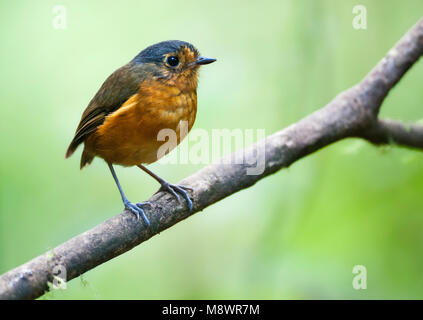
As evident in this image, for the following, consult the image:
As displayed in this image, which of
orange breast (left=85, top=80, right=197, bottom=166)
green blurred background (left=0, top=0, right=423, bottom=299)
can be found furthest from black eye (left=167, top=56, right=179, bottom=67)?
green blurred background (left=0, top=0, right=423, bottom=299)

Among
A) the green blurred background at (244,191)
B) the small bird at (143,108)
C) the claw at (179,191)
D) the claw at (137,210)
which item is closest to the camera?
the claw at (137,210)

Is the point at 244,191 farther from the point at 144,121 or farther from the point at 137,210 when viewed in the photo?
the point at 137,210

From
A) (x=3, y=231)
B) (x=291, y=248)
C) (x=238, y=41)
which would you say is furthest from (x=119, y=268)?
(x=238, y=41)

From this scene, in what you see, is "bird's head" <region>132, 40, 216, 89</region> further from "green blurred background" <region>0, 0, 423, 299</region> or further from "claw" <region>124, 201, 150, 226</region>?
"claw" <region>124, 201, 150, 226</region>

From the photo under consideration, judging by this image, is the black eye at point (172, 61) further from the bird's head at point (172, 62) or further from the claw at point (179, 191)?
the claw at point (179, 191)

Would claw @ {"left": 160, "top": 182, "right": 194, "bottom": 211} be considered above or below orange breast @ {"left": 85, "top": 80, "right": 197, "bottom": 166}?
below

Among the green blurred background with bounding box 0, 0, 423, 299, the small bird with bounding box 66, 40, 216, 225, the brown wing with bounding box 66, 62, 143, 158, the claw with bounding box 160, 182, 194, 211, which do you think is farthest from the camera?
the green blurred background with bounding box 0, 0, 423, 299

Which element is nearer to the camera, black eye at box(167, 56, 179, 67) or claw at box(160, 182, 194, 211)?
claw at box(160, 182, 194, 211)

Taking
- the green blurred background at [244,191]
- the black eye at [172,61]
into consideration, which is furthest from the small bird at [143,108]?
the green blurred background at [244,191]
